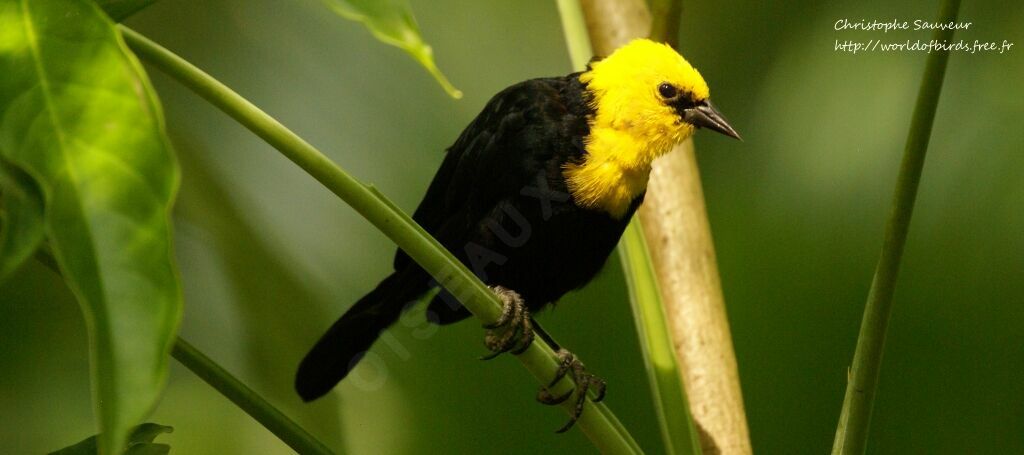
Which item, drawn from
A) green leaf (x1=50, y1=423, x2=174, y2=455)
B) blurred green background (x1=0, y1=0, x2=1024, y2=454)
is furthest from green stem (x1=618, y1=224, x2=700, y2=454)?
green leaf (x1=50, y1=423, x2=174, y2=455)

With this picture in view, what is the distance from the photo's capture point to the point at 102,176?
71cm

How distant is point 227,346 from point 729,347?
0.90 meters

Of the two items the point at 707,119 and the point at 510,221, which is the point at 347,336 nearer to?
the point at 510,221

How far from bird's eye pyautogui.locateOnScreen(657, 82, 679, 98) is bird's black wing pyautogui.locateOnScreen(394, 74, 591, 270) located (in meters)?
0.12

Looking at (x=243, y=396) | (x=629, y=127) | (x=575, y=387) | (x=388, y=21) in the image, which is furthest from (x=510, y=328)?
(x=388, y=21)

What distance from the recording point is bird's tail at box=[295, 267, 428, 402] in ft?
5.32

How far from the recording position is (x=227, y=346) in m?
1.87

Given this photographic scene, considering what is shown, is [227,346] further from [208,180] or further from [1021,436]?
[1021,436]

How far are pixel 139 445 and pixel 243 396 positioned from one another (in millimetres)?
110

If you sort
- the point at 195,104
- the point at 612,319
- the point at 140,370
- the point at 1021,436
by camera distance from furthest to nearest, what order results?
1. the point at 195,104
2. the point at 612,319
3. the point at 1021,436
4. the point at 140,370

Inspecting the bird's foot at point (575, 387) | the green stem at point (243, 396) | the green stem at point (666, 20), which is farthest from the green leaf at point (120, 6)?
the green stem at point (666, 20)

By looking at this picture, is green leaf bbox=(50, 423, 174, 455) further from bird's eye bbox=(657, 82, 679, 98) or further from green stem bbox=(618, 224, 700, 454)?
bird's eye bbox=(657, 82, 679, 98)

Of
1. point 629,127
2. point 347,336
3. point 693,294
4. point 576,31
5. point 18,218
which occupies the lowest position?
point 347,336

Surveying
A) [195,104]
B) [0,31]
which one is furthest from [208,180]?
[0,31]
